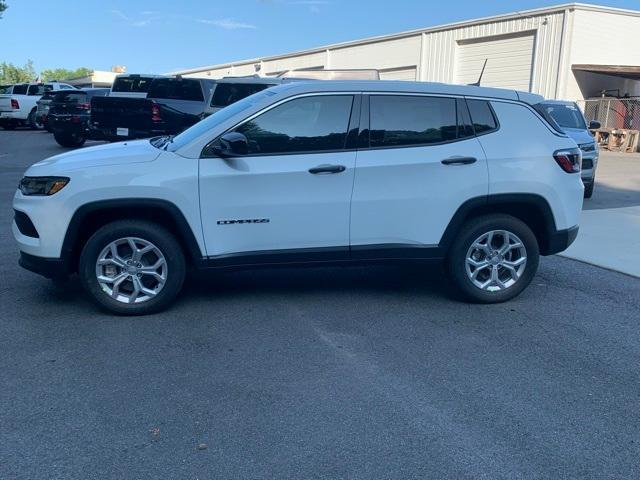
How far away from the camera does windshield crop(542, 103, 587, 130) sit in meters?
11.9

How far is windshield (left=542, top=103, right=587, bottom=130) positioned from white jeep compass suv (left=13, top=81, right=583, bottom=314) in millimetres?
6956

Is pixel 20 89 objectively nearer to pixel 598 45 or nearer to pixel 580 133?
pixel 598 45

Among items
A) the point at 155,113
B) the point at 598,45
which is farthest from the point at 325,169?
the point at 598,45

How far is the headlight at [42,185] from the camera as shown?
4.76 meters

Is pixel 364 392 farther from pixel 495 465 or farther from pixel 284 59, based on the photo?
pixel 284 59

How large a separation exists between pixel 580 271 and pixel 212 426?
15.7ft

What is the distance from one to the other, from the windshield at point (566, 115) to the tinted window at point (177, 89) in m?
7.84

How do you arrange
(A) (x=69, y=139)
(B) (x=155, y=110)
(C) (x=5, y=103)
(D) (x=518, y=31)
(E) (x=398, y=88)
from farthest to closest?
(C) (x=5, y=103) → (D) (x=518, y=31) → (A) (x=69, y=139) → (B) (x=155, y=110) → (E) (x=398, y=88)

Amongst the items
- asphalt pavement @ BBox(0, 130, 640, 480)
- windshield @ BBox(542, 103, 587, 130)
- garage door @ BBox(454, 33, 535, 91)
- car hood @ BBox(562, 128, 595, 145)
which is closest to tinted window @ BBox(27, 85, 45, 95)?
garage door @ BBox(454, 33, 535, 91)

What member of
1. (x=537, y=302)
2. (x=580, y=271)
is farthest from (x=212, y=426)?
(x=580, y=271)

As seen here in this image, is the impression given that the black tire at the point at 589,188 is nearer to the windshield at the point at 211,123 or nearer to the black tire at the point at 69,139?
the windshield at the point at 211,123

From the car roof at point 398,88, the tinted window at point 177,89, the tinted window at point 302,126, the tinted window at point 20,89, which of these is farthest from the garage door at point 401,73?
the tinted window at point 302,126

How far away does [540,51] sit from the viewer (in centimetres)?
2591

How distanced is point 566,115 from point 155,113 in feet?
29.0
